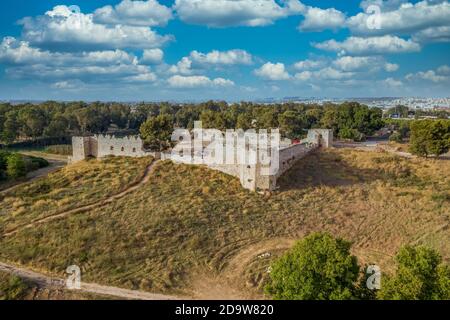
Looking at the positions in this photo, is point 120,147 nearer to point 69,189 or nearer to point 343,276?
point 69,189

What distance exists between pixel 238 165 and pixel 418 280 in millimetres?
21133

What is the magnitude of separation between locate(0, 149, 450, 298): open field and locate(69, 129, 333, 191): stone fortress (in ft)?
2.95

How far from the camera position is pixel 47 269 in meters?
23.4

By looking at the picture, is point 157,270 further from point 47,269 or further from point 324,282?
point 324,282

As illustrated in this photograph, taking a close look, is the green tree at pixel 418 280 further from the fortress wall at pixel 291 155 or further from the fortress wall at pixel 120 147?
the fortress wall at pixel 120 147

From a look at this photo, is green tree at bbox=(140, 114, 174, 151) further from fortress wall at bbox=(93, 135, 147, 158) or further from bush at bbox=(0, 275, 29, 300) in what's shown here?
bush at bbox=(0, 275, 29, 300)

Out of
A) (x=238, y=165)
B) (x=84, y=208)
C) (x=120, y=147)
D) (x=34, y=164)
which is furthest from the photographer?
(x=34, y=164)

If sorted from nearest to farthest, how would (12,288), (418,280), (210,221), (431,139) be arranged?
(418,280), (12,288), (210,221), (431,139)

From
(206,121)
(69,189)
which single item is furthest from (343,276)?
(206,121)

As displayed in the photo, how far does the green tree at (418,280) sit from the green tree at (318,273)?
57.4 inches

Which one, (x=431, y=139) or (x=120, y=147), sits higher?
(x=431, y=139)

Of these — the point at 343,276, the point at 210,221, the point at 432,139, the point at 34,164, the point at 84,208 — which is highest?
the point at 432,139

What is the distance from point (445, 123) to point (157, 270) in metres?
36.7

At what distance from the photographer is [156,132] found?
46.2 metres
